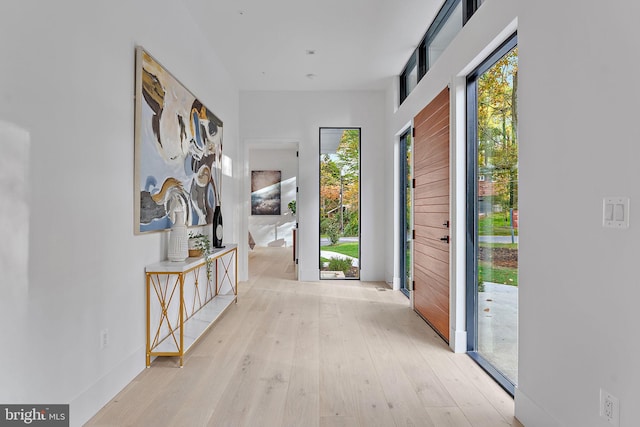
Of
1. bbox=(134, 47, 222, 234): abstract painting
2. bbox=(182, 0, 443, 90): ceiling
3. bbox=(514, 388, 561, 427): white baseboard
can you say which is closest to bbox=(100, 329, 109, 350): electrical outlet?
bbox=(134, 47, 222, 234): abstract painting

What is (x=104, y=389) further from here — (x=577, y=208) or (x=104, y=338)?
(x=577, y=208)

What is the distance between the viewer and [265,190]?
10.0 m

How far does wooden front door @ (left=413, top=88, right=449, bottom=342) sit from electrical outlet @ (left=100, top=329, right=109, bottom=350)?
2434mm

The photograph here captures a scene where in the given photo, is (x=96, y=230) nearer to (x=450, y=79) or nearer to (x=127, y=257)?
(x=127, y=257)

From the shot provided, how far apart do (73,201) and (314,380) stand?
1.71 meters

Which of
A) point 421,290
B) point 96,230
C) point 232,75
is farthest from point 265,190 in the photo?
point 96,230

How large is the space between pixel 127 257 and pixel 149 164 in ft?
2.20

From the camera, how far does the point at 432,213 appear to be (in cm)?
358

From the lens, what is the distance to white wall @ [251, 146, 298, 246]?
9.96 metres

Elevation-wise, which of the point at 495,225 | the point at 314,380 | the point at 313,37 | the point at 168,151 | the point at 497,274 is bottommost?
the point at 314,380

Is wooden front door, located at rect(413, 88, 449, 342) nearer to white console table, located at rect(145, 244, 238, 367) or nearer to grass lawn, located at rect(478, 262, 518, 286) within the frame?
grass lawn, located at rect(478, 262, 518, 286)

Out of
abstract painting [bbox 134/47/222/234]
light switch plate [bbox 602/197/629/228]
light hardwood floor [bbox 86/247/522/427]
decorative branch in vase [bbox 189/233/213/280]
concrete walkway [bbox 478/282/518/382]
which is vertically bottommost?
light hardwood floor [bbox 86/247/522/427]

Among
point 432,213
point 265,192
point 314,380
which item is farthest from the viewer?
point 265,192

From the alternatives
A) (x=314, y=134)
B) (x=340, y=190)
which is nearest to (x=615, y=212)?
(x=340, y=190)
